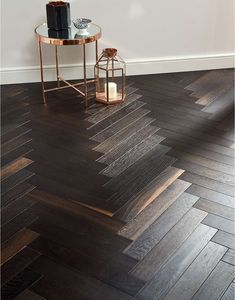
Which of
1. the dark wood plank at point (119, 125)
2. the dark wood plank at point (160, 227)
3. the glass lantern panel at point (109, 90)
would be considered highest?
the glass lantern panel at point (109, 90)

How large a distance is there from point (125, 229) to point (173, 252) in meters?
0.23

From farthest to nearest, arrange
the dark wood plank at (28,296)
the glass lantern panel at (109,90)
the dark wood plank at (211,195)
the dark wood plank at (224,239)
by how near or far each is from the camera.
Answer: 1. the glass lantern panel at (109,90)
2. the dark wood plank at (211,195)
3. the dark wood plank at (224,239)
4. the dark wood plank at (28,296)

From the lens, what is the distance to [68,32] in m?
2.74

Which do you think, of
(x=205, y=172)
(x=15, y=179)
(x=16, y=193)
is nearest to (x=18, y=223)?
(x=16, y=193)

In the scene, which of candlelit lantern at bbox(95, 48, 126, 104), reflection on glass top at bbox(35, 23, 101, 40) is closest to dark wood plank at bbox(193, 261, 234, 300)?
candlelit lantern at bbox(95, 48, 126, 104)

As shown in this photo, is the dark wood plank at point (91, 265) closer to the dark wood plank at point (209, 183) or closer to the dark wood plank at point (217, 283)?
the dark wood plank at point (217, 283)

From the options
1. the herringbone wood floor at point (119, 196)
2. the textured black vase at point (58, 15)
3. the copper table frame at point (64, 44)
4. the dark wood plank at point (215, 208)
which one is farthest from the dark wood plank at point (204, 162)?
the textured black vase at point (58, 15)

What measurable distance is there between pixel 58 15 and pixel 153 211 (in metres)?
1.29

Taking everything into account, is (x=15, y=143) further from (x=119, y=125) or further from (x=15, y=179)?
(x=119, y=125)

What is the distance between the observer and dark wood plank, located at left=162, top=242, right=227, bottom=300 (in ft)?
5.49

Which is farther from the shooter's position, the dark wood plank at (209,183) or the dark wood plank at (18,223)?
the dark wood plank at (209,183)

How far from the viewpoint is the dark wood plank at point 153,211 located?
195 cm

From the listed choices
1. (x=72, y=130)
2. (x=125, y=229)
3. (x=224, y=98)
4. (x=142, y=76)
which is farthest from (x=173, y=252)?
(x=142, y=76)

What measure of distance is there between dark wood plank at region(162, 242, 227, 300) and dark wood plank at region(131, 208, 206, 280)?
97 millimetres
